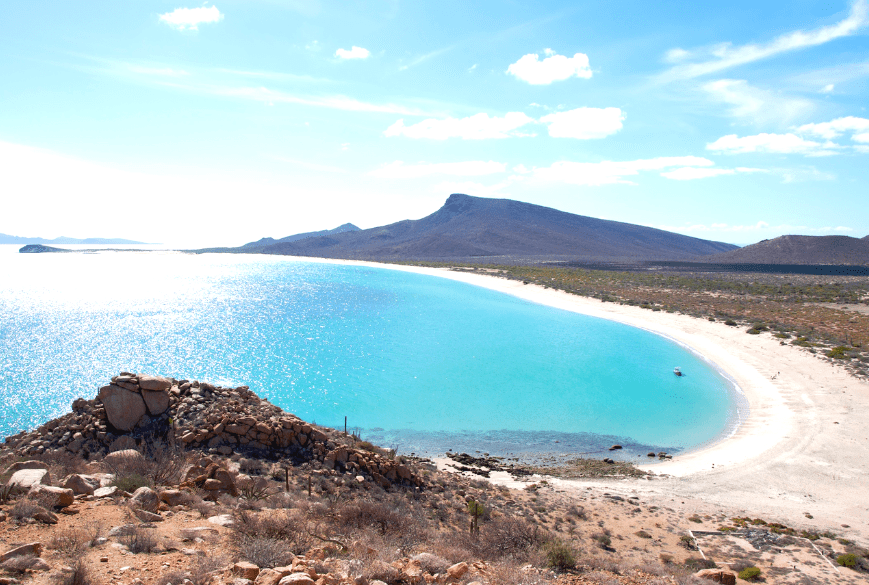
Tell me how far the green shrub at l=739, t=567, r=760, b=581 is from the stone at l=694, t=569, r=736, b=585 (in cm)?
57

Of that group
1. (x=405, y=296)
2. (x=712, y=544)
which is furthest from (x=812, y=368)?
(x=405, y=296)

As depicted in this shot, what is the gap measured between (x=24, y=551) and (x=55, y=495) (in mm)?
1579

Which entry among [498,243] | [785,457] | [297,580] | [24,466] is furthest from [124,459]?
[498,243]

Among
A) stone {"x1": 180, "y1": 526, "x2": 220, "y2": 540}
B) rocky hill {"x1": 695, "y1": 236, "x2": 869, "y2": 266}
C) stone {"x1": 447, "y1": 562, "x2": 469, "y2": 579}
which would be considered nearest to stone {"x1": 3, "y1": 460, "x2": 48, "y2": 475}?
stone {"x1": 180, "y1": 526, "x2": 220, "y2": 540}

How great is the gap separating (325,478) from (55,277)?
8661 cm

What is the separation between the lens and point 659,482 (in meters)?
12.3

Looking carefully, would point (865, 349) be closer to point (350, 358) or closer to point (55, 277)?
point (350, 358)

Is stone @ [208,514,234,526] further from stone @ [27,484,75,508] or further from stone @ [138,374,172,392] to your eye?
stone @ [138,374,172,392]

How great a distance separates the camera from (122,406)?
32.9ft

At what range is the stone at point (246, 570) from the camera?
450cm

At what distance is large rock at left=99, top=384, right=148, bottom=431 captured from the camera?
32.7 ft

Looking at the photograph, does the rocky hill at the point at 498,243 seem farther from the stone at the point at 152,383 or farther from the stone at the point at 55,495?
the stone at the point at 55,495

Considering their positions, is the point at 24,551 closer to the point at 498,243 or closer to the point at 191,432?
the point at 191,432

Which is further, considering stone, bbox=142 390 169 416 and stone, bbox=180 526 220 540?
stone, bbox=142 390 169 416
